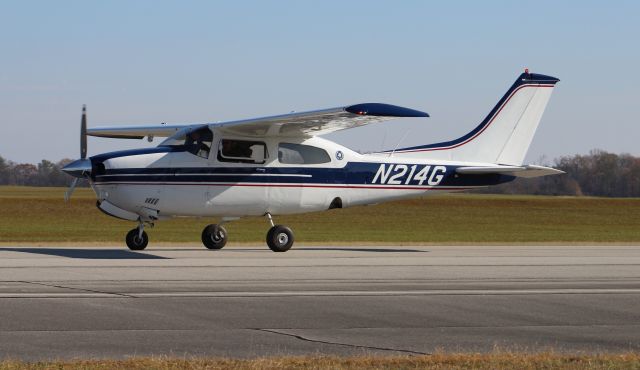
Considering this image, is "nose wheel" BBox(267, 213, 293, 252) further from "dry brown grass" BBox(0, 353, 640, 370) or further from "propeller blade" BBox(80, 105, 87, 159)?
"dry brown grass" BBox(0, 353, 640, 370)

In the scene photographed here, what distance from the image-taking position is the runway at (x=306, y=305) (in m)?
9.97

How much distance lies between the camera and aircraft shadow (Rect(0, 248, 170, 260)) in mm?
20406

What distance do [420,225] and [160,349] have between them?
4041 centimetres

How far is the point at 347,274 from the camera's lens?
55.9 feet

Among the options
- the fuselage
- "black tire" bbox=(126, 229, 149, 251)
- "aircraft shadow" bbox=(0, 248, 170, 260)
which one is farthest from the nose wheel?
"aircraft shadow" bbox=(0, 248, 170, 260)

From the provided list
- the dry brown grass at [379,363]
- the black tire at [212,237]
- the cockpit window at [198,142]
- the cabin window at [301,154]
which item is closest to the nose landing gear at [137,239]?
the black tire at [212,237]

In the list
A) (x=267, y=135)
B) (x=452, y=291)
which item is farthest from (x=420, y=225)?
(x=452, y=291)

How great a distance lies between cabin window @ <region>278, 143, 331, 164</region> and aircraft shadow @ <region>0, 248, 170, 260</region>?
12.1 feet

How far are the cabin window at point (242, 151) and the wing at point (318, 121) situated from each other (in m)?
0.21

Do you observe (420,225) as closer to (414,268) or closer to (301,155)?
(301,155)

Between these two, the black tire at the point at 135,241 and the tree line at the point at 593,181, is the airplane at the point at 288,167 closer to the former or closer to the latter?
the black tire at the point at 135,241

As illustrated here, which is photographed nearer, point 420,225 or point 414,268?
point 414,268

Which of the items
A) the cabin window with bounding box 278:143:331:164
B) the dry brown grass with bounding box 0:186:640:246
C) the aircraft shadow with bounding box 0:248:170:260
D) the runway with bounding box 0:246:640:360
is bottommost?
the dry brown grass with bounding box 0:186:640:246

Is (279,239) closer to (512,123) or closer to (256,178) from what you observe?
(256,178)
